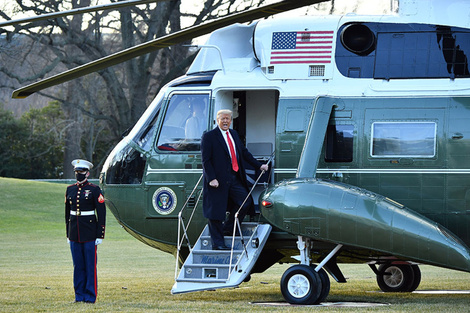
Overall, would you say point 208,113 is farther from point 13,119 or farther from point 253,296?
point 13,119

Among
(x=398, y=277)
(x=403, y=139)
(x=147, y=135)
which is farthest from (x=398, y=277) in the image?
(x=147, y=135)

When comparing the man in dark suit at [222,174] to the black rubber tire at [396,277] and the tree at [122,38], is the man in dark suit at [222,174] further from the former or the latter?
the tree at [122,38]

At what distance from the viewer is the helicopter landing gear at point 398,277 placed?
1269 cm

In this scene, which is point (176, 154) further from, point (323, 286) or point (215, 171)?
point (323, 286)

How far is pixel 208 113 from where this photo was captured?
11445 mm

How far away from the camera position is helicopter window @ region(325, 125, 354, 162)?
10844mm

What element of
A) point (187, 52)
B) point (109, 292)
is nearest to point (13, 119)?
point (187, 52)

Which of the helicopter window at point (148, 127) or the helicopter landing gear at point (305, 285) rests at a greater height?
the helicopter window at point (148, 127)

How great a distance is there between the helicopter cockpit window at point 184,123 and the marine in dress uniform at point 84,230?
140 centimetres

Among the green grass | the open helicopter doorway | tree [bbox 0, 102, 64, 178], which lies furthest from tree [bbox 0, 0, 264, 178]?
the open helicopter doorway

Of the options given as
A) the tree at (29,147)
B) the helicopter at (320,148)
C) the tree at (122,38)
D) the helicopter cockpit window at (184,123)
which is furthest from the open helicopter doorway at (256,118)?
the tree at (29,147)

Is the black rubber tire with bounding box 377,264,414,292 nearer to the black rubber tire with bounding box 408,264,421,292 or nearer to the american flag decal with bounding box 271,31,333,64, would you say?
the black rubber tire with bounding box 408,264,421,292

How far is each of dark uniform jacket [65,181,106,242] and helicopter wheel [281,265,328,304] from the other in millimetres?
2444

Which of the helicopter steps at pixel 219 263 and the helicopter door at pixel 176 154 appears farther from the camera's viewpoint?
the helicopter door at pixel 176 154
